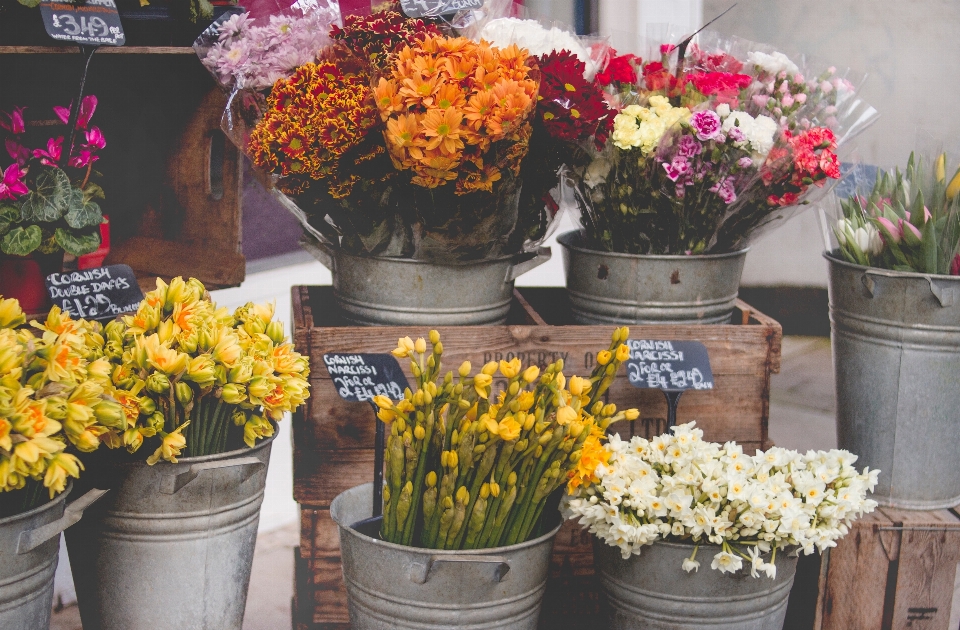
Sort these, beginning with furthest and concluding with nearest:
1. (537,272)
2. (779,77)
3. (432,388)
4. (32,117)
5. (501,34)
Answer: (537,272) → (32,117) → (779,77) → (501,34) → (432,388)

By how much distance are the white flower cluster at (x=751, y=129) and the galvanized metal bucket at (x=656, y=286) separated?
210 mm

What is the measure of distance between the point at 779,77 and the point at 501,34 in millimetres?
540

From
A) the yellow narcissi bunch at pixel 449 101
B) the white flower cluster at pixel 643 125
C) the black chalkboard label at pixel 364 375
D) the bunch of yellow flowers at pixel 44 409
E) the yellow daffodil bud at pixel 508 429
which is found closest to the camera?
the bunch of yellow flowers at pixel 44 409

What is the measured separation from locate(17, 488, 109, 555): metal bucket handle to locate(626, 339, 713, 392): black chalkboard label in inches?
33.8

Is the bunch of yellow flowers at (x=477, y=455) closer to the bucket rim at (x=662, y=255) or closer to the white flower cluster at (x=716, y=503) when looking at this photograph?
the white flower cluster at (x=716, y=503)

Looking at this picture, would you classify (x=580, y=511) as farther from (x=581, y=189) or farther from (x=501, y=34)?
(x=501, y=34)

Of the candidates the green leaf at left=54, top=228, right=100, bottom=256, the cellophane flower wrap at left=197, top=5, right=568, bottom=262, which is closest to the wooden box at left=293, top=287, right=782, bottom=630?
the cellophane flower wrap at left=197, top=5, right=568, bottom=262

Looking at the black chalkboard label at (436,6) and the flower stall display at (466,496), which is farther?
the black chalkboard label at (436,6)

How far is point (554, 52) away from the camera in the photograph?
1.59 meters

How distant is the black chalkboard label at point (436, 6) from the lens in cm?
161

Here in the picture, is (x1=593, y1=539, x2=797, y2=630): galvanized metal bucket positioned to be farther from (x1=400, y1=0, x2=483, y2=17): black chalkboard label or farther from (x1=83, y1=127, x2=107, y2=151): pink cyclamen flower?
(x1=83, y1=127, x2=107, y2=151): pink cyclamen flower

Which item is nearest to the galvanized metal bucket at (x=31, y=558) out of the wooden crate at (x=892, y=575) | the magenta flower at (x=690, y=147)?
the magenta flower at (x=690, y=147)

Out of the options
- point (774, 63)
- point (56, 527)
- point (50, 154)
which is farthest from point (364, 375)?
point (774, 63)

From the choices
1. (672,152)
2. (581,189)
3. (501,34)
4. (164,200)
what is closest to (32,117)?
(164,200)
